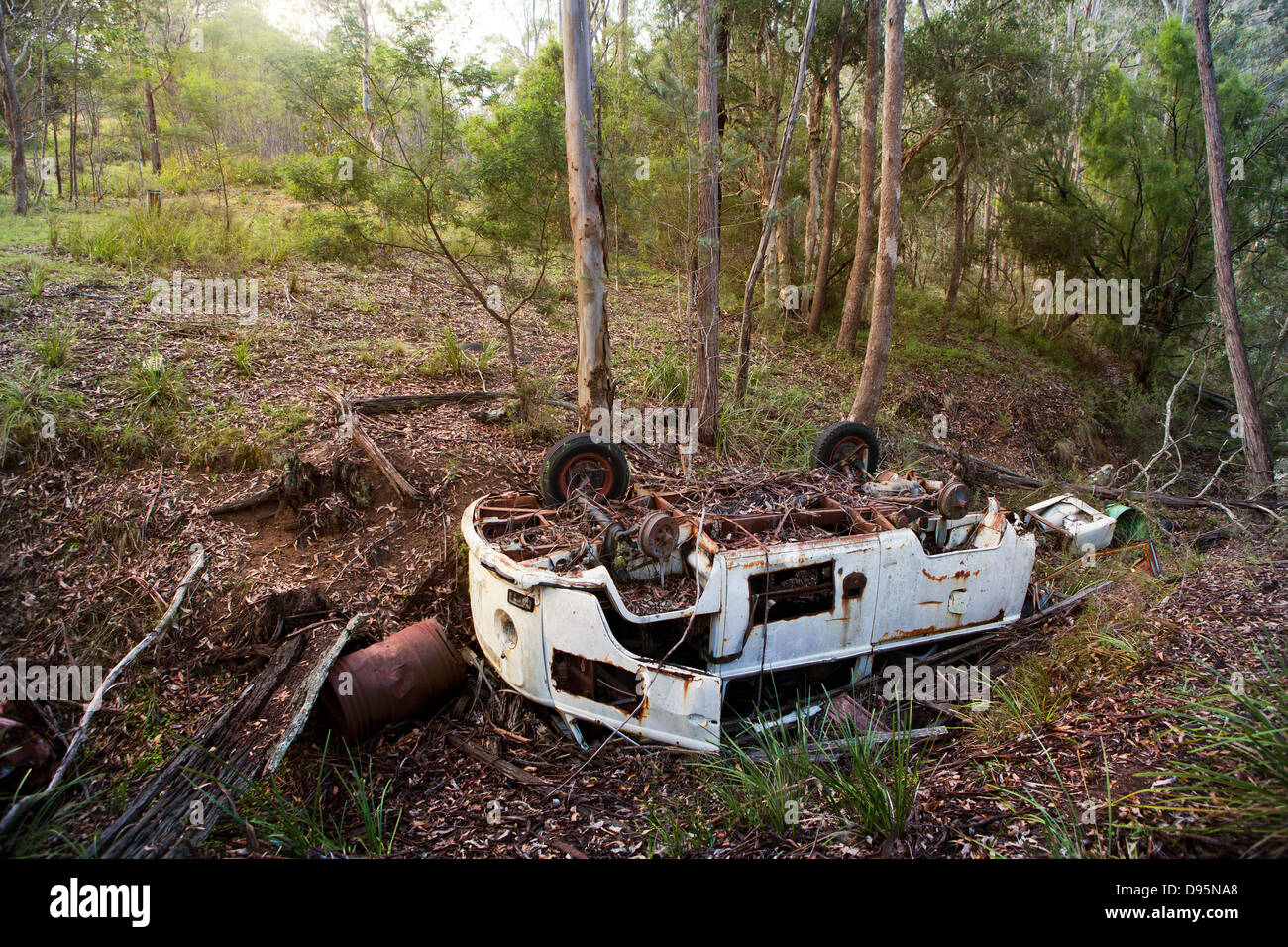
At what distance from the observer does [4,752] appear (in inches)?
138

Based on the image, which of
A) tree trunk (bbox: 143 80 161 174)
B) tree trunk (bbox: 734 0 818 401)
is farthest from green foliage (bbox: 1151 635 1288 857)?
tree trunk (bbox: 143 80 161 174)

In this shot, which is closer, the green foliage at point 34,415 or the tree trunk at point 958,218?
the green foliage at point 34,415

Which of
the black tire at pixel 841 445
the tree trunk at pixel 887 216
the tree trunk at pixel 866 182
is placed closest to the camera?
the black tire at pixel 841 445

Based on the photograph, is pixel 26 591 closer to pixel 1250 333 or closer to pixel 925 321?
pixel 925 321

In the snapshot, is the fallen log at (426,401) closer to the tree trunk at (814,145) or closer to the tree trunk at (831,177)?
the tree trunk at (831,177)

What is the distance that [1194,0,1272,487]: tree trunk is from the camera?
960cm

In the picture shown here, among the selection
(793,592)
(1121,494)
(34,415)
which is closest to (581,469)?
(793,592)

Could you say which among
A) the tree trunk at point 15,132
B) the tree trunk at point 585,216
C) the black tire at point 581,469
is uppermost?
the tree trunk at point 15,132

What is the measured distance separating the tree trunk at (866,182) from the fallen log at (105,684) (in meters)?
11.2

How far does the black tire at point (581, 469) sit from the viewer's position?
18.1ft

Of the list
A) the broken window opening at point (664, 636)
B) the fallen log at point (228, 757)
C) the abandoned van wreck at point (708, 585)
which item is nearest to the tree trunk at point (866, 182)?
the abandoned van wreck at point (708, 585)

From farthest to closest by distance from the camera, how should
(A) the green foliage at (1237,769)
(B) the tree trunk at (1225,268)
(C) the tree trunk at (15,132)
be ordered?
(C) the tree trunk at (15,132), (B) the tree trunk at (1225,268), (A) the green foliage at (1237,769)

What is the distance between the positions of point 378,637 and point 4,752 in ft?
6.88
